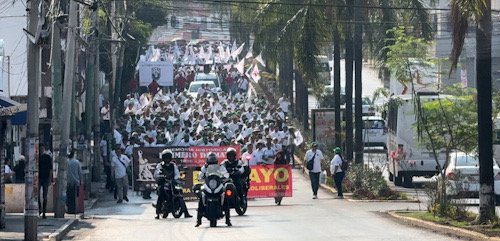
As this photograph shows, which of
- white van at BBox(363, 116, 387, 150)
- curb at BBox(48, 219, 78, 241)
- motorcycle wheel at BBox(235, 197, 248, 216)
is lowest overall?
curb at BBox(48, 219, 78, 241)

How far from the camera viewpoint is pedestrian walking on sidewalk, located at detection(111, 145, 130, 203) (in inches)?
1494

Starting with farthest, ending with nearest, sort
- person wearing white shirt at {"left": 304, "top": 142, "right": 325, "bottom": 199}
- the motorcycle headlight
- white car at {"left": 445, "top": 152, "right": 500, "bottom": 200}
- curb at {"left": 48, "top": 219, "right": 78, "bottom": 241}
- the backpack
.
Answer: the backpack → person wearing white shirt at {"left": 304, "top": 142, "right": 325, "bottom": 199} → white car at {"left": 445, "top": 152, "right": 500, "bottom": 200} → the motorcycle headlight → curb at {"left": 48, "top": 219, "right": 78, "bottom": 241}

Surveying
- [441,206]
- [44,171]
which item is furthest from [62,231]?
[441,206]

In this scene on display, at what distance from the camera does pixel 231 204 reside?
27562 mm

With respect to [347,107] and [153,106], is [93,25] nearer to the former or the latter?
[347,107]

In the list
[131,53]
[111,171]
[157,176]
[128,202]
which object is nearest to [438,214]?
[157,176]

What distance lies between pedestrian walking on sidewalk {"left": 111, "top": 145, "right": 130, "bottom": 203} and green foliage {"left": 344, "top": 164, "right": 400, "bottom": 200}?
22.5ft

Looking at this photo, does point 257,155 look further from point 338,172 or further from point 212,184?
point 212,184

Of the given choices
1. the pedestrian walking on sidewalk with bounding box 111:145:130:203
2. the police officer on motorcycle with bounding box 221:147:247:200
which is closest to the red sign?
the pedestrian walking on sidewalk with bounding box 111:145:130:203

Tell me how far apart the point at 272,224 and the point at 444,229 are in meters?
4.05

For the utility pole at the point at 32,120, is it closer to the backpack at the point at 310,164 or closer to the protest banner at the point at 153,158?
the backpack at the point at 310,164

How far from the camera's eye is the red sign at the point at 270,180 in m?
37.6

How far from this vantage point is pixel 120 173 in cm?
3797

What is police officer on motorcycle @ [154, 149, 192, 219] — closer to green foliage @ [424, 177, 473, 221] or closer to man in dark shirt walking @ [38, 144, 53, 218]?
man in dark shirt walking @ [38, 144, 53, 218]
